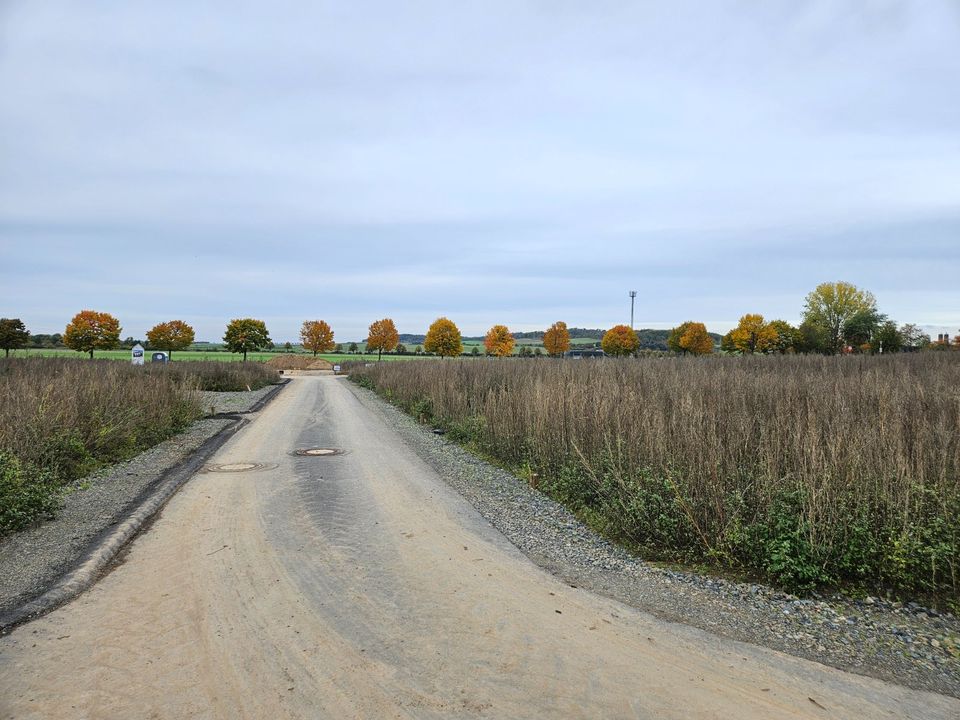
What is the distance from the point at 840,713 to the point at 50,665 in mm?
4438

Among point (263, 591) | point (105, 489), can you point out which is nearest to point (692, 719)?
point (263, 591)

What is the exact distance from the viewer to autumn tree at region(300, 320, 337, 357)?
122250mm

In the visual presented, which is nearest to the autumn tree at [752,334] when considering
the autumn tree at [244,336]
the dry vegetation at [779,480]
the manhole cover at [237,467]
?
the autumn tree at [244,336]

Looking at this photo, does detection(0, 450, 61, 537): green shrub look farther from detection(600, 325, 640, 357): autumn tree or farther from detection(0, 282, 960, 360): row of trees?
detection(600, 325, 640, 357): autumn tree

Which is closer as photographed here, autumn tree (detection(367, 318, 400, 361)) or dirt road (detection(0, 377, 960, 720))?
dirt road (detection(0, 377, 960, 720))

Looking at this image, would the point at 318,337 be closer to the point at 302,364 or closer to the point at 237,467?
the point at 302,364

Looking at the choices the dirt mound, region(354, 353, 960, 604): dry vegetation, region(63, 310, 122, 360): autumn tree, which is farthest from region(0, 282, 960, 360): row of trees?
region(354, 353, 960, 604): dry vegetation

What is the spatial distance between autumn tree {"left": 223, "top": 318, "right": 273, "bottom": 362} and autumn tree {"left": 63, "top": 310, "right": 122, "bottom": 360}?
60.9 ft

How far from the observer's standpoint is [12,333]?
60688mm

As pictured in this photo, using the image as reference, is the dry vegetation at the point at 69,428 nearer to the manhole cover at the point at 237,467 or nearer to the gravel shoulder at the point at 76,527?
the gravel shoulder at the point at 76,527

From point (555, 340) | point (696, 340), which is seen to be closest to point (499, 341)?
point (555, 340)

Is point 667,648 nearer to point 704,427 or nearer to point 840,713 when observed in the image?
point 840,713

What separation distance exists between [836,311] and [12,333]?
100 metres

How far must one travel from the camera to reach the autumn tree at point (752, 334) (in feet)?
316
